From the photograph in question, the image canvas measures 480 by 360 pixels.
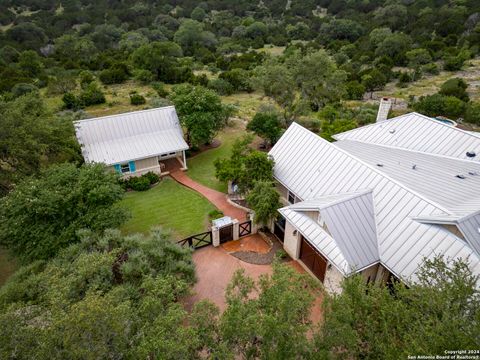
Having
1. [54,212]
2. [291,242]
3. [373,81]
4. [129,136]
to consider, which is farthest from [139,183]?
[373,81]

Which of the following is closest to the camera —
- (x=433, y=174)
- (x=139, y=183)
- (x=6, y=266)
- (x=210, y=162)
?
(x=433, y=174)

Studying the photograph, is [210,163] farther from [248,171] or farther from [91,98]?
[91,98]

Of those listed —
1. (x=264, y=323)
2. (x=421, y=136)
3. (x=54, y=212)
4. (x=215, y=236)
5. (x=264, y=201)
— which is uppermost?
(x=264, y=323)

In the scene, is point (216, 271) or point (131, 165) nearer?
point (216, 271)

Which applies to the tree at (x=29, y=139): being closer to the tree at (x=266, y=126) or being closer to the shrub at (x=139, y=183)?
the shrub at (x=139, y=183)

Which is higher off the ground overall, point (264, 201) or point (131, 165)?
point (264, 201)

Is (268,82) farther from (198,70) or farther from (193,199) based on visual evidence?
(198,70)

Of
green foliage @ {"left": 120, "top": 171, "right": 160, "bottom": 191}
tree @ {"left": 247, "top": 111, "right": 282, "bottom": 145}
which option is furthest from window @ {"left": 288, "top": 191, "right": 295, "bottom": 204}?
green foliage @ {"left": 120, "top": 171, "right": 160, "bottom": 191}
